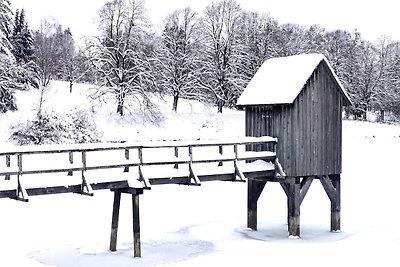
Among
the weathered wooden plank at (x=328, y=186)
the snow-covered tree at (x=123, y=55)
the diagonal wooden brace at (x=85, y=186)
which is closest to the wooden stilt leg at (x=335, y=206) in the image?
the weathered wooden plank at (x=328, y=186)

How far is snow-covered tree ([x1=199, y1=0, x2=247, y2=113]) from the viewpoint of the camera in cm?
5397

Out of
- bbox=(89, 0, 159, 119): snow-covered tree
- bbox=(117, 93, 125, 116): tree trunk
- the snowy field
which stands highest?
bbox=(89, 0, 159, 119): snow-covered tree

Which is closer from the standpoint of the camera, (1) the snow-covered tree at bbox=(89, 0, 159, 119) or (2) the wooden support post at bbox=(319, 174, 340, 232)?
(2) the wooden support post at bbox=(319, 174, 340, 232)

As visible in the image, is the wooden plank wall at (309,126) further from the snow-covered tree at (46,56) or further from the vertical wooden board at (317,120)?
the snow-covered tree at (46,56)

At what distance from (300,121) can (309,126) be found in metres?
0.50

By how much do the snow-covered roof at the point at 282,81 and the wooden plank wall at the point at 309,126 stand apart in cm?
28

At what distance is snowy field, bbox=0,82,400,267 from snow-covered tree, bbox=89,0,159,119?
2.51m

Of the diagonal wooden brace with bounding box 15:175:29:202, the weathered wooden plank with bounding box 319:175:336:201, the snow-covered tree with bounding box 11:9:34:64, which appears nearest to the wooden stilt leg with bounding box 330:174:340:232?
the weathered wooden plank with bounding box 319:175:336:201

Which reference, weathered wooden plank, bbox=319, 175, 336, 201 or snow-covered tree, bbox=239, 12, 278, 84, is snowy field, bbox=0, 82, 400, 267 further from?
snow-covered tree, bbox=239, 12, 278, 84

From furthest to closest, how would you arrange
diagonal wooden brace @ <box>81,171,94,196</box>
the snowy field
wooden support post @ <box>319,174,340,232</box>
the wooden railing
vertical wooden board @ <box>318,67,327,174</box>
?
wooden support post @ <box>319,174,340,232</box>
vertical wooden board @ <box>318,67,327,174</box>
the snowy field
diagonal wooden brace @ <box>81,171,94,196</box>
the wooden railing

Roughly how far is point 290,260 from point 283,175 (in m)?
4.18

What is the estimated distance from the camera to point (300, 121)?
2264 cm

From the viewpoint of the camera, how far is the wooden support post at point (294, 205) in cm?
2284

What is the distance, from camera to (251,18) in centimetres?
7294
